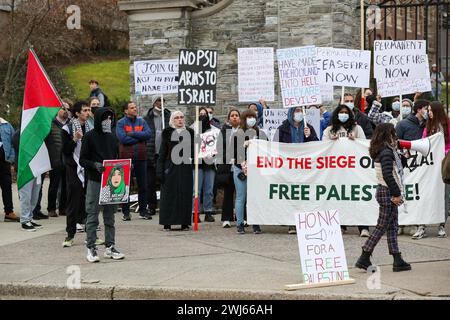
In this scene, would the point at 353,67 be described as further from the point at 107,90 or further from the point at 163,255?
the point at 107,90

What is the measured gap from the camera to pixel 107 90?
1487 inches

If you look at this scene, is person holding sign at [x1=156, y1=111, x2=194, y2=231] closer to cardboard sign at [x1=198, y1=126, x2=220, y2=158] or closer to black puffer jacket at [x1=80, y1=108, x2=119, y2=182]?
cardboard sign at [x1=198, y1=126, x2=220, y2=158]

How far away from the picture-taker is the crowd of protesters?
10188 millimetres

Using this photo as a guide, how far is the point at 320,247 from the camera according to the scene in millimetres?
8453

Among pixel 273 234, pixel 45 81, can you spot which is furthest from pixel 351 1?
pixel 45 81

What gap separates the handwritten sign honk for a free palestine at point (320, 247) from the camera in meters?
8.37

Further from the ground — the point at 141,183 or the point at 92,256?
the point at 141,183

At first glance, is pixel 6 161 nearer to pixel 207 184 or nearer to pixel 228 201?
pixel 207 184

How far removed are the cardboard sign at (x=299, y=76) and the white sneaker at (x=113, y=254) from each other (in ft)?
13.0

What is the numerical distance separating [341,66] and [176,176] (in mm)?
3386

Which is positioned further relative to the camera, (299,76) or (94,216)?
(299,76)

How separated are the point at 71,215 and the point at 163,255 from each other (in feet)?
5.19

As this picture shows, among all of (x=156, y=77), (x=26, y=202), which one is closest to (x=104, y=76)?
(x=156, y=77)
